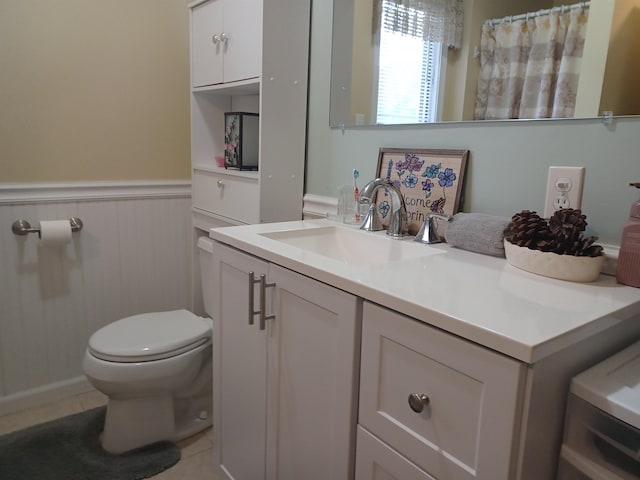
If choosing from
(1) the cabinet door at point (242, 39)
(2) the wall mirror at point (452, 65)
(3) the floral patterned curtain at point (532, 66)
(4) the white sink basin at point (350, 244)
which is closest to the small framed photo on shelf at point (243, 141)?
(1) the cabinet door at point (242, 39)

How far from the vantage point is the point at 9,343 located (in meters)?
1.81

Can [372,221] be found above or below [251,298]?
above

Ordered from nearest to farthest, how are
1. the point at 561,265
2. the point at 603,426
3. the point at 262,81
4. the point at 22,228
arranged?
the point at 603,426 < the point at 561,265 < the point at 262,81 < the point at 22,228

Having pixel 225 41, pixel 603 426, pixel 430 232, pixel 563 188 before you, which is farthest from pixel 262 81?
pixel 603 426

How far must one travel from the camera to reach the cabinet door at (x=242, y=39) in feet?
4.94

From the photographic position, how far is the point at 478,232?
1108 millimetres

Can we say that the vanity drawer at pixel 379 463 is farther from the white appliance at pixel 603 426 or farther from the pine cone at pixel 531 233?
the pine cone at pixel 531 233

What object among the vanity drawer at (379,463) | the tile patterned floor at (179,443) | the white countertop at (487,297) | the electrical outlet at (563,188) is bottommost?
the tile patterned floor at (179,443)

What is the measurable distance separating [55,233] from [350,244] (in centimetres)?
116

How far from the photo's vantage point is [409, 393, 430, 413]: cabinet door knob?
75 centimetres

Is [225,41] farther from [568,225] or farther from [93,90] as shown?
[568,225]

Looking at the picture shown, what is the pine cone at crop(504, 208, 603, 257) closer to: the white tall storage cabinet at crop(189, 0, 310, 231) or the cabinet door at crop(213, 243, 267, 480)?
the cabinet door at crop(213, 243, 267, 480)

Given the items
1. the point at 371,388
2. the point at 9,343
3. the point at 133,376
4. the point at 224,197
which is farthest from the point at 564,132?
the point at 9,343

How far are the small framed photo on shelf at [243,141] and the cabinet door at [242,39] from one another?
0.53 ft
